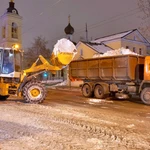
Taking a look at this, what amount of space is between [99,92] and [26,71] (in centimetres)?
541

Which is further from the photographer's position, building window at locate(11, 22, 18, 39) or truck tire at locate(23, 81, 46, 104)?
building window at locate(11, 22, 18, 39)

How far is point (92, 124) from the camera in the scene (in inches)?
292

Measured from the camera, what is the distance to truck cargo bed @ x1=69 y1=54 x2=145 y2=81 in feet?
45.8

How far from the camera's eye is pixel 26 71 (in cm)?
1281

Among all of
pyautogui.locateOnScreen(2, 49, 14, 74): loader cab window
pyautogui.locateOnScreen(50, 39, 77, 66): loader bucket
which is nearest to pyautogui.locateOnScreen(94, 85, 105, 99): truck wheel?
pyautogui.locateOnScreen(50, 39, 77, 66): loader bucket

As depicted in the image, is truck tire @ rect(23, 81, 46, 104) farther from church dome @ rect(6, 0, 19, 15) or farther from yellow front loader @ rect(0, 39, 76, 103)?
church dome @ rect(6, 0, 19, 15)

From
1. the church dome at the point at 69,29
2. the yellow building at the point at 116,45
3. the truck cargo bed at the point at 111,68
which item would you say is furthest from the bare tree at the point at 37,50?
the truck cargo bed at the point at 111,68

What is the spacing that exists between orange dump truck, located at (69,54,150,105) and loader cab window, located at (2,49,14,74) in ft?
19.8

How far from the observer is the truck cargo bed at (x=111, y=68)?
1395 cm

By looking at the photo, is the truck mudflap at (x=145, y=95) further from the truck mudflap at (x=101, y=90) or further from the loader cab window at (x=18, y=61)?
the loader cab window at (x=18, y=61)

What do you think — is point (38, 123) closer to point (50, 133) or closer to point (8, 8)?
point (50, 133)

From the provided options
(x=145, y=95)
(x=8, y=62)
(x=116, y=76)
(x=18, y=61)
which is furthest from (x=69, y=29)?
(x=145, y=95)

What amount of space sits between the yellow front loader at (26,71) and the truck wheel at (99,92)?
4.18 metres

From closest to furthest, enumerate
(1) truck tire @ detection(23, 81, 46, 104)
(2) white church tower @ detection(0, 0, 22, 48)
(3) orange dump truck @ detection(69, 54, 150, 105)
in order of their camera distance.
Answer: (1) truck tire @ detection(23, 81, 46, 104) → (3) orange dump truck @ detection(69, 54, 150, 105) → (2) white church tower @ detection(0, 0, 22, 48)
